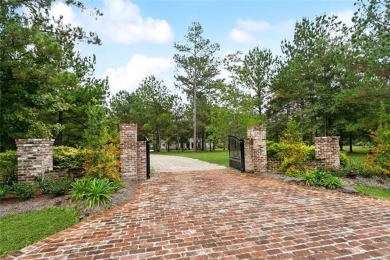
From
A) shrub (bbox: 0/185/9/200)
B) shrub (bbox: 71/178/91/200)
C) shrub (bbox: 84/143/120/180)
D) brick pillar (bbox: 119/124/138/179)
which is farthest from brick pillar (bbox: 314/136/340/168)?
shrub (bbox: 0/185/9/200)

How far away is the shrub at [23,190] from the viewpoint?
19.5 feet

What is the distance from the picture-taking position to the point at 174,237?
135 inches

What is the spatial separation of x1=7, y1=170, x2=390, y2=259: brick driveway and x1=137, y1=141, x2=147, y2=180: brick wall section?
2985 mm

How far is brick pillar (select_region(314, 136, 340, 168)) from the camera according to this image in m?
8.93

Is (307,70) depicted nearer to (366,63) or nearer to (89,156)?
(366,63)

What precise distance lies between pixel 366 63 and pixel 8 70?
15836 millimetres

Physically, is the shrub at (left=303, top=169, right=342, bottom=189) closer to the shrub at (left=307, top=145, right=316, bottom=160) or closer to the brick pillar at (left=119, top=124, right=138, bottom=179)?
the shrub at (left=307, top=145, right=316, bottom=160)

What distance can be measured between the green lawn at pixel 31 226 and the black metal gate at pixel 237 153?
651 cm

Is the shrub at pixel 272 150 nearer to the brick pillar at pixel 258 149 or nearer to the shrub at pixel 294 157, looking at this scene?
the brick pillar at pixel 258 149

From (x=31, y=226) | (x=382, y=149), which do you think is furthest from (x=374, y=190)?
(x=31, y=226)

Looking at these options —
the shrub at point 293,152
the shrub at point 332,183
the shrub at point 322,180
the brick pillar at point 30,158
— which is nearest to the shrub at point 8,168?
the brick pillar at point 30,158

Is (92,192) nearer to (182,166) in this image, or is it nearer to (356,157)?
(182,166)

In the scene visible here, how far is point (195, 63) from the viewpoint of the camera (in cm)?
2850

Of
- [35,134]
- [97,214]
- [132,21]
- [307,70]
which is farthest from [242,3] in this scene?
[307,70]
